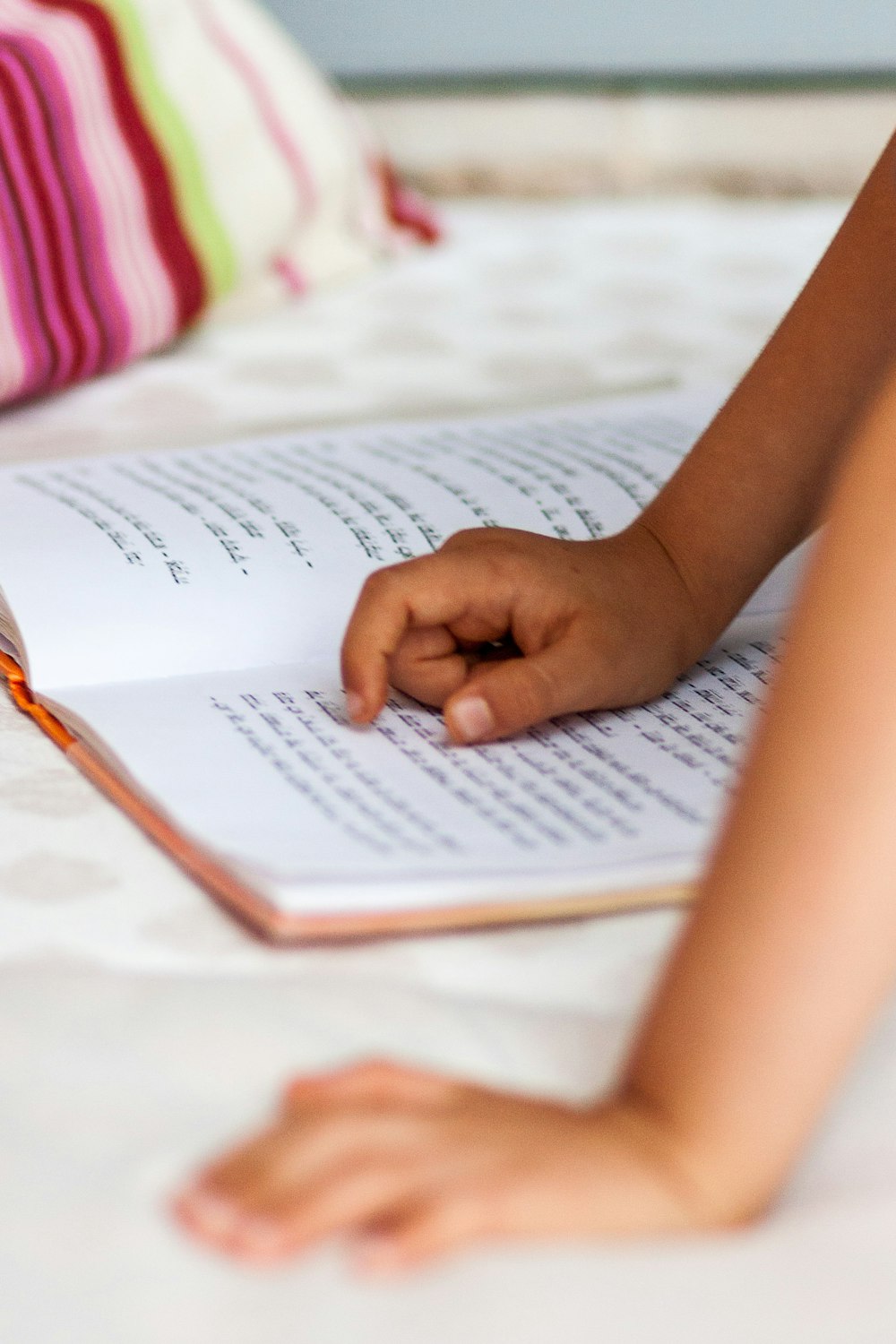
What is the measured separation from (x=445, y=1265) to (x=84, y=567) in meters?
0.35

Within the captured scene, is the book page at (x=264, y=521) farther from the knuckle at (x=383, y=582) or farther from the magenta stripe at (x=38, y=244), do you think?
the magenta stripe at (x=38, y=244)

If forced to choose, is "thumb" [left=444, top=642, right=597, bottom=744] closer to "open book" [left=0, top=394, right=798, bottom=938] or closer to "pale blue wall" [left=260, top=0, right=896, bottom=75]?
"open book" [left=0, top=394, right=798, bottom=938]

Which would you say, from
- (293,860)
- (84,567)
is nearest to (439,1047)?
(293,860)

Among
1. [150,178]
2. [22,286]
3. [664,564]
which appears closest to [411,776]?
[664,564]

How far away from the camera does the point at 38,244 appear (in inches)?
35.3

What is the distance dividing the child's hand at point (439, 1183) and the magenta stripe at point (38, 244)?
0.67 m

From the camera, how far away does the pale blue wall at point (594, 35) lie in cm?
170

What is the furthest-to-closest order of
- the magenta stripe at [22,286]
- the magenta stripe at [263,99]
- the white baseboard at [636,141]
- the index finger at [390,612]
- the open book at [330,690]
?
the white baseboard at [636,141] < the magenta stripe at [263,99] < the magenta stripe at [22,286] < the index finger at [390,612] < the open book at [330,690]

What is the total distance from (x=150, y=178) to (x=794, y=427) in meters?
0.57

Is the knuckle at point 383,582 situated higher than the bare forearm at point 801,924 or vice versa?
the bare forearm at point 801,924

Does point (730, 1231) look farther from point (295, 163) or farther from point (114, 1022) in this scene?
point (295, 163)

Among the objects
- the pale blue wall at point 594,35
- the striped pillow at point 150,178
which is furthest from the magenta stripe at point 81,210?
the pale blue wall at point 594,35

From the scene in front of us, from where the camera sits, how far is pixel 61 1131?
1.05ft

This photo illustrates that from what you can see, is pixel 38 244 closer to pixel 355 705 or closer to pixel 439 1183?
pixel 355 705
